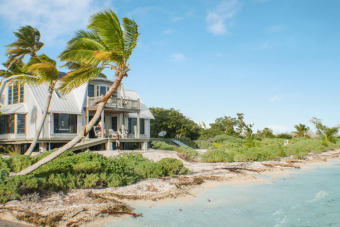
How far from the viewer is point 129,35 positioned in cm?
864

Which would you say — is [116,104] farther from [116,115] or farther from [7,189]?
[7,189]

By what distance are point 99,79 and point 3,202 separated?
18902 mm

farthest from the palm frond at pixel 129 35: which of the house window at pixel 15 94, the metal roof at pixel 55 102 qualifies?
the house window at pixel 15 94

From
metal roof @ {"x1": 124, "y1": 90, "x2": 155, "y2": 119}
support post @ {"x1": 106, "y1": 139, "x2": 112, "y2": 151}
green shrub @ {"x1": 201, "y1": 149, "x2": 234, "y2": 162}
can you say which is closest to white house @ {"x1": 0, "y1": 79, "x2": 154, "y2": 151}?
support post @ {"x1": 106, "y1": 139, "x2": 112, "y2": 151}

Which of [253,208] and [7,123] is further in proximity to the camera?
[7,123]

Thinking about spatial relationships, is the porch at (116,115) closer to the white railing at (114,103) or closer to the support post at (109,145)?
the white railing at (114,103)

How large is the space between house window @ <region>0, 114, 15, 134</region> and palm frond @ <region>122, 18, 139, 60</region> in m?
17.8

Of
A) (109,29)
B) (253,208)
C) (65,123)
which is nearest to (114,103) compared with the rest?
(65,123)

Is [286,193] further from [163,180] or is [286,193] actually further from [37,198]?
[37,198]

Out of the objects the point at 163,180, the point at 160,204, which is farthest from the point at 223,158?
the point at 160,204

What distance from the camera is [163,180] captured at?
1155 cm

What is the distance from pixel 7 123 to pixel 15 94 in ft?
8.77

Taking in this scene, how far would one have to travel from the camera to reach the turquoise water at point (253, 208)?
7.14 meters

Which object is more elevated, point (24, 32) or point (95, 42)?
point (24, 32)
